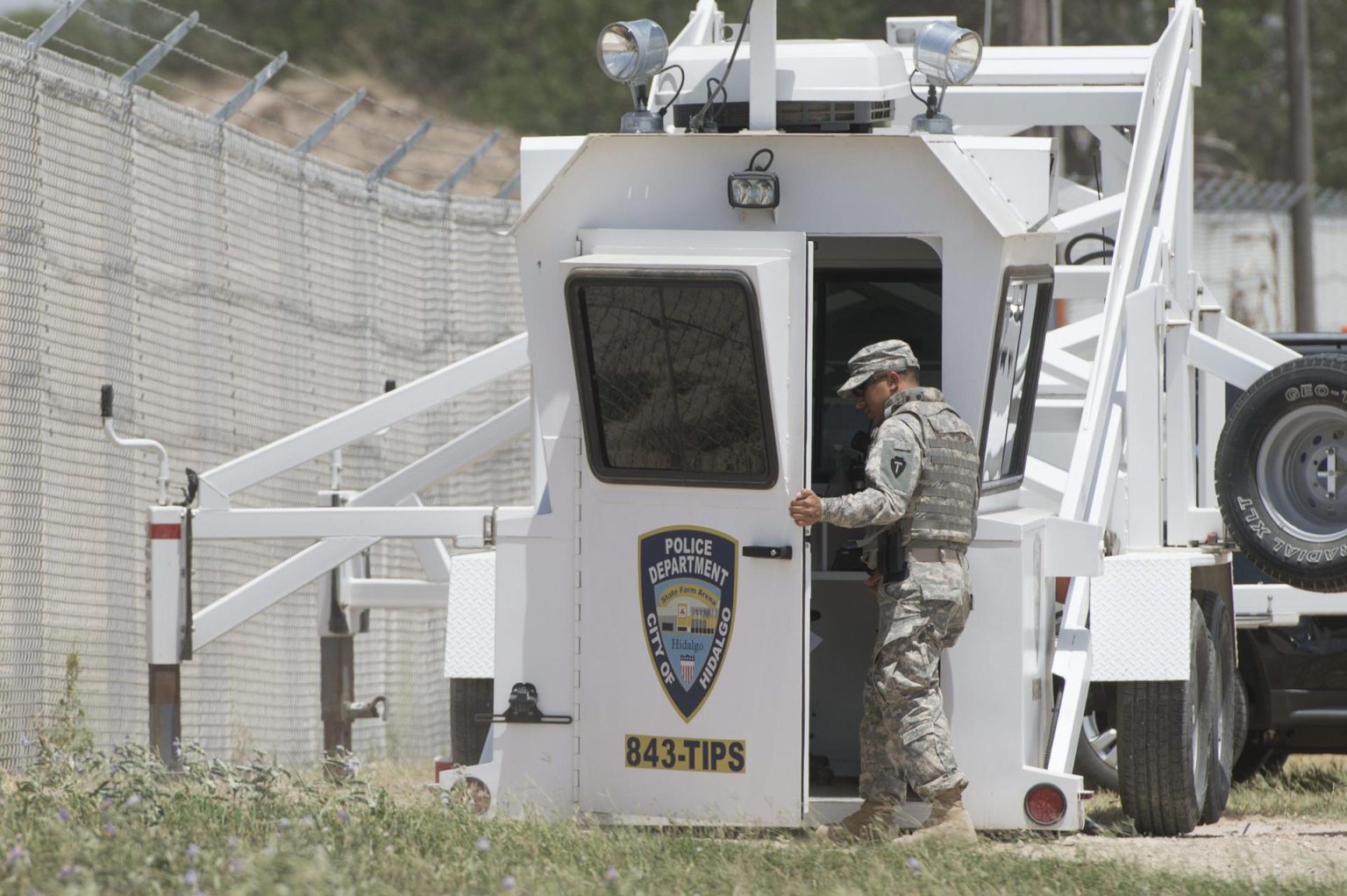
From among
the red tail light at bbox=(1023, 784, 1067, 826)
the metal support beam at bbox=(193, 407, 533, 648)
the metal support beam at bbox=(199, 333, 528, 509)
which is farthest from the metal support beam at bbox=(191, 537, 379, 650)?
the red tail light at bbox=(1023, 784, 1067, 826)

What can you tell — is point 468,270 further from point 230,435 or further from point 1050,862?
point 1050,862

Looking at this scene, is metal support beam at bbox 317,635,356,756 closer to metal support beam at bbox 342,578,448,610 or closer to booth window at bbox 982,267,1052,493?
metal support beam at bbox 342,578,448,610

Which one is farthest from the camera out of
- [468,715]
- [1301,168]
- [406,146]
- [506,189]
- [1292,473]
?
[1301,168]

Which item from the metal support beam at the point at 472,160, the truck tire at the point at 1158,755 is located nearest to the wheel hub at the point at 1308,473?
the truck tire at the point at 1158,755

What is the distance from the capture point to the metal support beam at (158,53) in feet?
31.3

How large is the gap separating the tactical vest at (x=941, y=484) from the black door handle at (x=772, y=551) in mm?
431

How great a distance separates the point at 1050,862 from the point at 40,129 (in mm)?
5795

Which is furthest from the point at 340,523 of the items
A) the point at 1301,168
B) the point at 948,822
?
the point at 1301,168

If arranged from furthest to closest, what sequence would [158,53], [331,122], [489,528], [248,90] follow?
1. [331,122]
2. [248,90]
3. [158,53]
4. [489,528]

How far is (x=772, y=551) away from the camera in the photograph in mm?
6984

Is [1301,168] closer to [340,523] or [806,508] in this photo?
[340,523]

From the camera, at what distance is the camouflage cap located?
24.0 feet

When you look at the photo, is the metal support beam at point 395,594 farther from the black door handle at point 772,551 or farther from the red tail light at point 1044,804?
the red tail light at point 1044,804

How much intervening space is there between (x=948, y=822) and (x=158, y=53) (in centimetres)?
529
